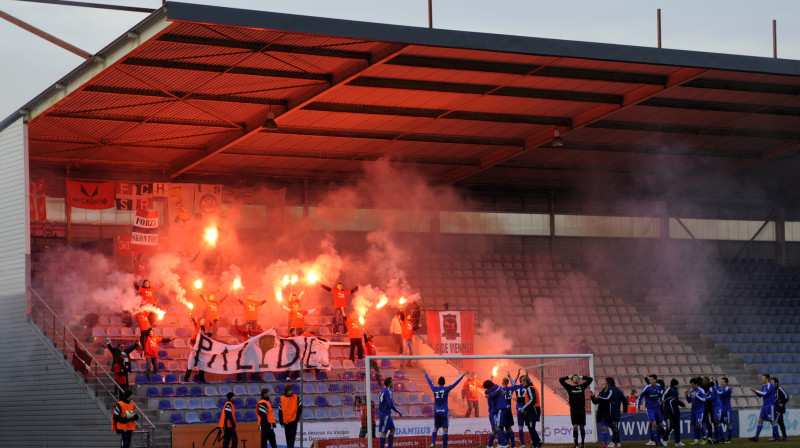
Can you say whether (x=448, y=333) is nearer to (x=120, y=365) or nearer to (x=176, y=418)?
(x=176, y=418)

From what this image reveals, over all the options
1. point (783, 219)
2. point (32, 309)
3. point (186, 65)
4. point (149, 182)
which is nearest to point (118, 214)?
point (149, 182)

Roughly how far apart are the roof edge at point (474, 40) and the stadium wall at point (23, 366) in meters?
8.10

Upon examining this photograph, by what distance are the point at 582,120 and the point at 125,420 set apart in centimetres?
1594

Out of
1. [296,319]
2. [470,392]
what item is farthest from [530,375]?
[296,319]

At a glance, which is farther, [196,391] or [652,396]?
[196,391]

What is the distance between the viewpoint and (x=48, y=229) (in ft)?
110

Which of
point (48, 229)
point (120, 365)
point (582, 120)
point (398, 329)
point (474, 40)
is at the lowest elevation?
point (120, 365)

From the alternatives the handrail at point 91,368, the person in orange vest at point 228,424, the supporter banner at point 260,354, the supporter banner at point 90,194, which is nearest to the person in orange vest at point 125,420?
the handrail at point 91,368

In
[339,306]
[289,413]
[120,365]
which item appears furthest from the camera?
[339,306]

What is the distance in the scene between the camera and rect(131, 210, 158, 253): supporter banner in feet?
109

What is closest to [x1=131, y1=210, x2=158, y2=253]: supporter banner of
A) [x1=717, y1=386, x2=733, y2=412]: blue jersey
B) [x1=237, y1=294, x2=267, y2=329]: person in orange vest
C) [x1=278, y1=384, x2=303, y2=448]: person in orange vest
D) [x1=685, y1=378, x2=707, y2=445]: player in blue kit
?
[x1=237, y1=294, x2=267, y2=329]: person in orange vest

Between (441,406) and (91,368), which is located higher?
(91,368)

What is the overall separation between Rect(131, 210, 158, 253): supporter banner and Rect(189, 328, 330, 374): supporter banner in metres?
8.07

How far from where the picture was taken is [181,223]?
116 ft
